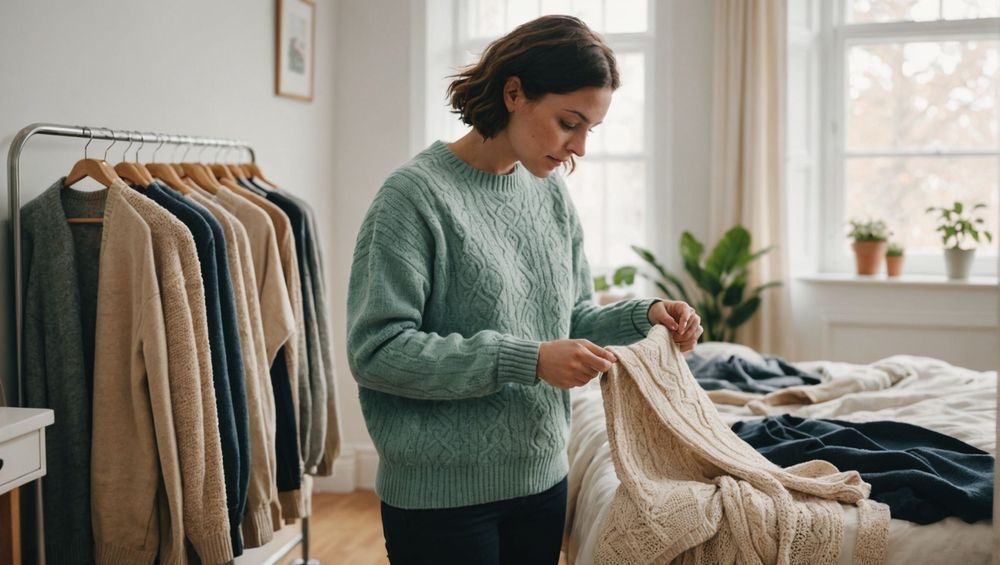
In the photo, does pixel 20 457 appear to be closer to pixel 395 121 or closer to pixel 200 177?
pixel 200 177

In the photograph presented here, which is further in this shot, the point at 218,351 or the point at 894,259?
the point at 894,259

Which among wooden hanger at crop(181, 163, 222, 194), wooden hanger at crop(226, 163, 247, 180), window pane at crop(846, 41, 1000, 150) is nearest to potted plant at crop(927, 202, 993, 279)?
window pane at crop(846, 41, 1000, 150)

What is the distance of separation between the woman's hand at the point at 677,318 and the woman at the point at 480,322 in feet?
0.78

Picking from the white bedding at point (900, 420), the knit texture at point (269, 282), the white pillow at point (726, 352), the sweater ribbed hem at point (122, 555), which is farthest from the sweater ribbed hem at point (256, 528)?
the white pillow at point (726, 352)

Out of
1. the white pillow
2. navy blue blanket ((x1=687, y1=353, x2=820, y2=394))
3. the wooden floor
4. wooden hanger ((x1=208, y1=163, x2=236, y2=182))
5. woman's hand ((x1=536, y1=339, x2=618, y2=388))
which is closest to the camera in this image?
woman's hand ((x1=536, y1=339, x2=618, y2=388))

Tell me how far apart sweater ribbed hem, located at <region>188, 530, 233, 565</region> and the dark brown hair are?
3.83 feet

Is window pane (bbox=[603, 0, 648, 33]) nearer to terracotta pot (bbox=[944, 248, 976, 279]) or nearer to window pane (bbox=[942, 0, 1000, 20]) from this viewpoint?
window pane (bbox=[942, 0, 1000, 20])

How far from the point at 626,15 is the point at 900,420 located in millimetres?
2644

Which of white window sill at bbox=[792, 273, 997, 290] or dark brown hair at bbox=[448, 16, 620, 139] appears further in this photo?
white window sill at bbox=[792, 273, 997, 290]

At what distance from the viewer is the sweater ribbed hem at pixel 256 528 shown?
93.7 inches

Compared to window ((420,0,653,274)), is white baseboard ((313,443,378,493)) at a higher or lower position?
lower

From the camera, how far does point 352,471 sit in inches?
169

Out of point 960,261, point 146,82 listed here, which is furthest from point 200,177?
point 960,261

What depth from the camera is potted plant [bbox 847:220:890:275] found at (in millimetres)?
4188
